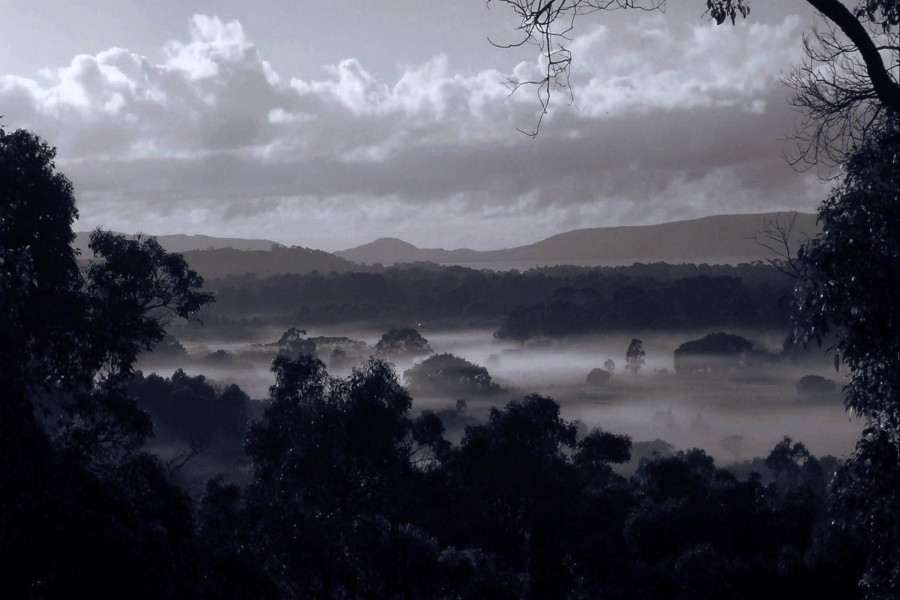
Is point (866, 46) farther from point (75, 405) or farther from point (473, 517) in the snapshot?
point (473, 517)

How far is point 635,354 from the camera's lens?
294 feet

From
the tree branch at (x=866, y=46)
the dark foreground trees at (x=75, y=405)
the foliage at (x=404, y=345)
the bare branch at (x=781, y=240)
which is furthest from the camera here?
the foliage at (x=404, y=345)

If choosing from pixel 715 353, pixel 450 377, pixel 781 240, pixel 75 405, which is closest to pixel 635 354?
pixel 715 353

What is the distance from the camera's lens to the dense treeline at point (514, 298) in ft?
279

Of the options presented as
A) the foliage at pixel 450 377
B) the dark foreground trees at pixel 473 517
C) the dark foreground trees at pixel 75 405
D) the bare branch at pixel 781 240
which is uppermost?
the bare branch at pixel 781 240

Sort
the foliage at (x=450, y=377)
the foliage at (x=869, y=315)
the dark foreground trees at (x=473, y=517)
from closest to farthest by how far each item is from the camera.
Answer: the foliage at (x=869, y=315), the dark foreground trees at (x=473, y=517), the foliage at (x=450, y=377)

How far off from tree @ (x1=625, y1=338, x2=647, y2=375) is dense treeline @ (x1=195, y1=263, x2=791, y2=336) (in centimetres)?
225

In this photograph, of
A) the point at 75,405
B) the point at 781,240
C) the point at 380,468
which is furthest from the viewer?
the point at 380,468

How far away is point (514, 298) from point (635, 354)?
2704 centimetres

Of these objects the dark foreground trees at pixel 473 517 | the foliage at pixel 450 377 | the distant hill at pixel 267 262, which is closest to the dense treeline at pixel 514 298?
the distant hill at pixel 267 262

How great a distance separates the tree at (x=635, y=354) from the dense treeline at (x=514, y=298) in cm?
225

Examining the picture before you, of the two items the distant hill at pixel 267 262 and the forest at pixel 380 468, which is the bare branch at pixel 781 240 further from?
the distant hill at pixel 267 262

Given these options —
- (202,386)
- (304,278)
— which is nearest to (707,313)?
(304,278)

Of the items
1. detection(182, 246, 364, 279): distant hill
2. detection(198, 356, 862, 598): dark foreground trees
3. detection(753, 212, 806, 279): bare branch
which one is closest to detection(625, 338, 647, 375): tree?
detection(182, 246, 364, 279): distant hill
